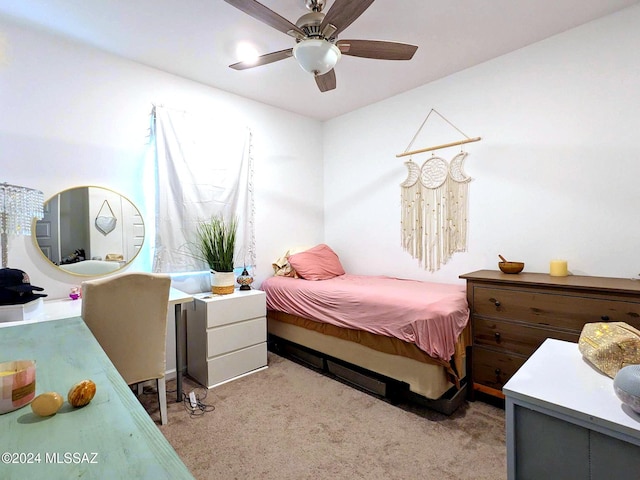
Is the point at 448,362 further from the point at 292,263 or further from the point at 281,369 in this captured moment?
the point at 292,263

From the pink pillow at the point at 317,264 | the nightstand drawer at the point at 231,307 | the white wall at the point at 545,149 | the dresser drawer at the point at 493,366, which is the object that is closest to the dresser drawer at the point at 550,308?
the dresser drawer at the point at 493,366

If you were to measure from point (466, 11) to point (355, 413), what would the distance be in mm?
2790

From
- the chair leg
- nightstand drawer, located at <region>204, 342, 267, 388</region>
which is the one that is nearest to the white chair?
the chair leg

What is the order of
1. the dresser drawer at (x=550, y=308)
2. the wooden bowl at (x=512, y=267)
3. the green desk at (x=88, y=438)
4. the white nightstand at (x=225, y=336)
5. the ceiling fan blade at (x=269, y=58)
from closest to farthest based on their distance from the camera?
the green desk at (x=88, y=438)
the dresser drawer at (x=550, y=308)
the ceiling fan blade at (x=269, y=58)
the wooden bowl at (x=512, y=267)
the white nightstand at (x=225, y=336)

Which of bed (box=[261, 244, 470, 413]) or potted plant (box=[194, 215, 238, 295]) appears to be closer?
bed (box=[261, 244, 470, 413])

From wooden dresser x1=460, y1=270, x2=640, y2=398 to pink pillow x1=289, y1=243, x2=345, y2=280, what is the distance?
1.51 m

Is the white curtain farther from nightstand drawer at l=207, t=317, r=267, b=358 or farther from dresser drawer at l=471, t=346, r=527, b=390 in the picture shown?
dresser drawer at l=471, t=346, r=527, b=390

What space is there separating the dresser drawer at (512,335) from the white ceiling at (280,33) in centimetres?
209

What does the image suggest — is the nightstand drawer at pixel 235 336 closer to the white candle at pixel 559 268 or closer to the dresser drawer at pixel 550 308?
the dresser drawer at pixel 550 308

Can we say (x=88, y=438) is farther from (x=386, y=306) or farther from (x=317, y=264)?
(x=317, y=264)

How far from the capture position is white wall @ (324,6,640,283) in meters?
2.12

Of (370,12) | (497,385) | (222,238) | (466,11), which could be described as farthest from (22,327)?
(466,11)

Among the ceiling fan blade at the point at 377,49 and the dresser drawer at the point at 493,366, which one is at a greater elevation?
the ceiling fan blade at the point at 377,49

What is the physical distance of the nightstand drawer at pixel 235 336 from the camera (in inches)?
100
